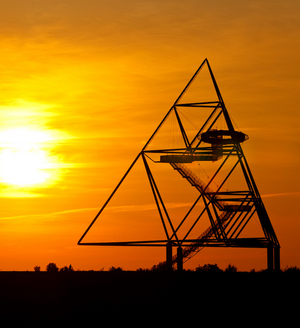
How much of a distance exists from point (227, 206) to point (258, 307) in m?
24.9

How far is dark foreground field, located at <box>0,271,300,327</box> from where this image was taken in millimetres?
33281

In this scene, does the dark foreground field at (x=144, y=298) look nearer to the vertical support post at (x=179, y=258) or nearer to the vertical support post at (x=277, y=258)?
the vertical support post at (x=179, y=258)

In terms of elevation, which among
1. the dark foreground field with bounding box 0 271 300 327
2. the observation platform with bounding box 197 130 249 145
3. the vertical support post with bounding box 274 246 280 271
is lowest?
the dark foreground field with bounding box 0 271 300 327

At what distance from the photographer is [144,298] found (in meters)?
36.7

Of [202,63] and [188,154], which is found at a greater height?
[202,63]

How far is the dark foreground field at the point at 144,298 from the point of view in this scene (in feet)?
109

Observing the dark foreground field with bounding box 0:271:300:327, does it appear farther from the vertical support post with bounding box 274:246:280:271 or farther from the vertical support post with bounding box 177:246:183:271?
the vertical support post with bounding box 274:246:280:271

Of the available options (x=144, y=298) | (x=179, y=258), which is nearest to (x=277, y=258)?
(x=179, y=258)

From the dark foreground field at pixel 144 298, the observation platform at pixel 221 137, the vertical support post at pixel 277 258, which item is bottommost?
the dark foreground field at pixel 144 298

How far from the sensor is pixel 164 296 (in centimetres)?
3703

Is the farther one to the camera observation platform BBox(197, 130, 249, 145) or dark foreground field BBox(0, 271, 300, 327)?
observation platform BBox(197, 130, 249, 145)

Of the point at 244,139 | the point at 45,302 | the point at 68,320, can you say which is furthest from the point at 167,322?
the point at 244,139

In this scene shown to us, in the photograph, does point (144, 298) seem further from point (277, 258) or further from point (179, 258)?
point (277, 258)

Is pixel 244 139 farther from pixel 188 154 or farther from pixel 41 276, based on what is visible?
pixel 41 276
